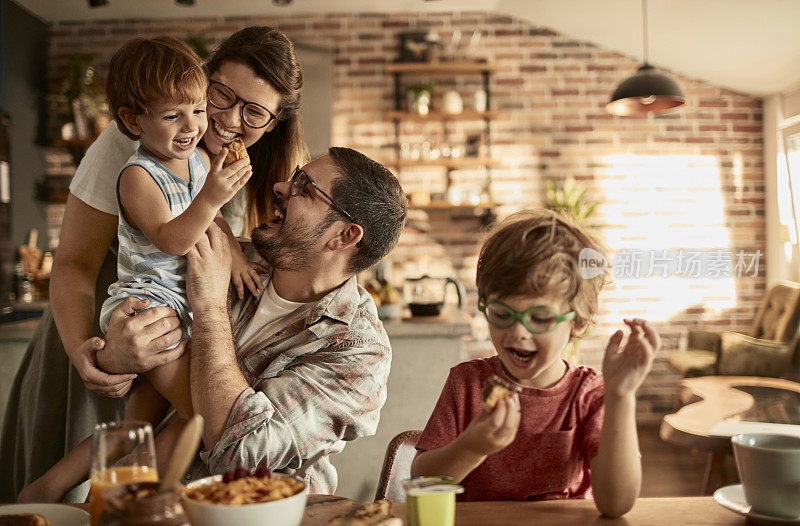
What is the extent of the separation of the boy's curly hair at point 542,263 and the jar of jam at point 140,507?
1.88 feet

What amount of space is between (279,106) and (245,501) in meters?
1.17

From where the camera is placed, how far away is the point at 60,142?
541 cm

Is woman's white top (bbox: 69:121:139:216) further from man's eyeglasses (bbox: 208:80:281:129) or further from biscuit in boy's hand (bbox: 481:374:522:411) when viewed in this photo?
biscuit in boy's hand (bbox: 481:374:522:411)

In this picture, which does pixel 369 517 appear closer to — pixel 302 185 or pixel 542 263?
pixel 542 263

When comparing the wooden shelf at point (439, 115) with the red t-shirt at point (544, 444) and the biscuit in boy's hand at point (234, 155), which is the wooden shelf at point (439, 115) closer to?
the biscuit in boy's hand at point (234, 155)

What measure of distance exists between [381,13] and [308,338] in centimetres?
489

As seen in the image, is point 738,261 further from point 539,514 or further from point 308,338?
point 308,338

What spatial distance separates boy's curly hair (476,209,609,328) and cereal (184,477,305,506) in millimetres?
436

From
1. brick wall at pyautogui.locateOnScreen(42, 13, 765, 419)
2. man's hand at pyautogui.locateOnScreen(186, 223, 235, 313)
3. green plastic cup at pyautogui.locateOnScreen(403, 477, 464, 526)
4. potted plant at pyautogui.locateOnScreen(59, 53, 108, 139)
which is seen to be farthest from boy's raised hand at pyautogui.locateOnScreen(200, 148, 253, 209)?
potted plant at pyautogui.locateOnScreen(59, 53, 108, 139)

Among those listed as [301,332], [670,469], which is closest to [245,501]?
[301,332]

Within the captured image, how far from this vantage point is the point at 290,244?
1.50 m

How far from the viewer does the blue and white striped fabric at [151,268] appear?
1479 mm

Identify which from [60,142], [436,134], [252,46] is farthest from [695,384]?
[60,142]

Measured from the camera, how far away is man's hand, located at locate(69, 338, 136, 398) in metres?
1.45
